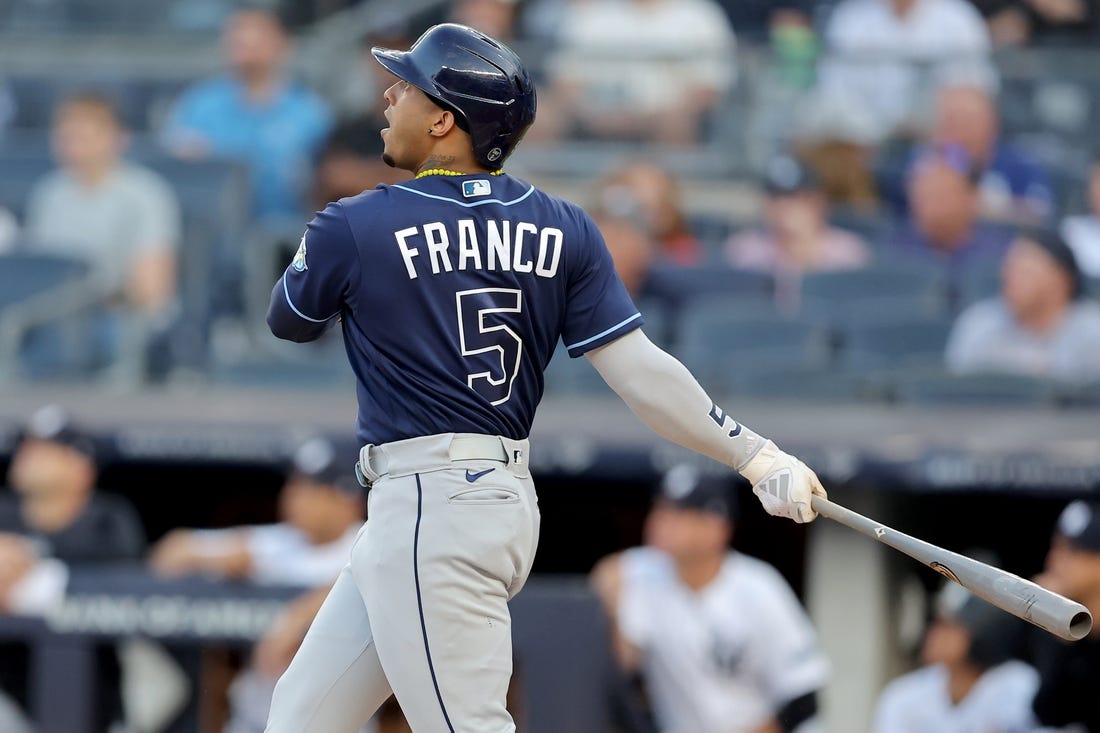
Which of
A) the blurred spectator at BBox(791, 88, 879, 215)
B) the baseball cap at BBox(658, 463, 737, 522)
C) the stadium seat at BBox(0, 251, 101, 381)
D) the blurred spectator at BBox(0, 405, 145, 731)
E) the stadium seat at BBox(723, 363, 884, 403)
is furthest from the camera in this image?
the blurred spectator at BBox(791, 88, 879, 215)

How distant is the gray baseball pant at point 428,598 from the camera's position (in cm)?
297

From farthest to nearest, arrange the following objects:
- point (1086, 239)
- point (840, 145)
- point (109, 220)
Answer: point (840, 145), point (109, 220), point (1086, 239)

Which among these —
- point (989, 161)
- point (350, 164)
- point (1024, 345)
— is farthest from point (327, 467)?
point (989, 161)

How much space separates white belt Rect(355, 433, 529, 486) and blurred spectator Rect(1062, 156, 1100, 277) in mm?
4436

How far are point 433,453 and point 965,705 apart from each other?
2.89 metres

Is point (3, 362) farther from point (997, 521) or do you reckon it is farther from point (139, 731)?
point (997, 521)

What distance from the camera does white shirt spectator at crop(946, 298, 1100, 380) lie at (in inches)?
253

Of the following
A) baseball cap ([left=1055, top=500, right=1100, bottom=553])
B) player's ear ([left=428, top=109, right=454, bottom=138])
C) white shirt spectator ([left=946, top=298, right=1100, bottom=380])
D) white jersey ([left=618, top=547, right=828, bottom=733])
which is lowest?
white jersey ([left=618, top=547, right=828, bottom=733])

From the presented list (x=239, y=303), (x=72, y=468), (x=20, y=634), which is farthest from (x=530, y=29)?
(x=20, y=634)

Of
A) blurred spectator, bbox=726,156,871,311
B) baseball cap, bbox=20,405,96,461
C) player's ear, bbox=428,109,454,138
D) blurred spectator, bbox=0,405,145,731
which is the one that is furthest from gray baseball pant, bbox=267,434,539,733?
blurred spectator, bbox=726,156,871,311

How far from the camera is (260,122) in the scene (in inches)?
321

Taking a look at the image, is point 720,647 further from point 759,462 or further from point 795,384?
point 759,462

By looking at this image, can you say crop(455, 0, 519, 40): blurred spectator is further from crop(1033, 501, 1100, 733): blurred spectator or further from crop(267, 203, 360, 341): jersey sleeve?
crop(267, 203, 360, 341): jersey sleeve

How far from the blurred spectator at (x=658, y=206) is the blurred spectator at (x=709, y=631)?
1584mm
